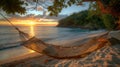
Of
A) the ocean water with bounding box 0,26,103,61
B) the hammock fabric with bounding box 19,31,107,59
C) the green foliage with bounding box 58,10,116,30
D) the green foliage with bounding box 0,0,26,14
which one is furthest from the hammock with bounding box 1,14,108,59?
the green foliage with bounding box 58,10,116,30

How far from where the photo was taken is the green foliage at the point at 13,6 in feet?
15.0

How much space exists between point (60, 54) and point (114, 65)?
1.18m

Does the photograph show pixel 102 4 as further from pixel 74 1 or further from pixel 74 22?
pixel 74 22

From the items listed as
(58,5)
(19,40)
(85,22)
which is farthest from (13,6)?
(85,22)

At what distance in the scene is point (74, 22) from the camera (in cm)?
6481

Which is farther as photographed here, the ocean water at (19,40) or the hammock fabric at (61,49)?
the ocean water at (19,40)

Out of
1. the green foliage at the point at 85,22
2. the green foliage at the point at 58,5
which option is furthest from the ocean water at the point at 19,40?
the green foliage at the point at 58,5

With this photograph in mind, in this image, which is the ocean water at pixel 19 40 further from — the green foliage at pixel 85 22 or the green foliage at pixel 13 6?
the green foliage at pixel 13 6

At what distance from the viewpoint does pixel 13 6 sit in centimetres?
475

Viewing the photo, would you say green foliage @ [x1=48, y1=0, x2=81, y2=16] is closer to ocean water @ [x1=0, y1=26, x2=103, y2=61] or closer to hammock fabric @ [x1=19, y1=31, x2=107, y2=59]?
hammock fabric @ [x1=19, y1=31, x2=107, y2=59]

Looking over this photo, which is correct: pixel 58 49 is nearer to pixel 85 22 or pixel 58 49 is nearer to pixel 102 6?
pixel 102 6

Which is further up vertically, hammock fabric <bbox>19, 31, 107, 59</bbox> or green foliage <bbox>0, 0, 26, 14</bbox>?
green foliage <bbox>0, 0, 26, 14</bbox>

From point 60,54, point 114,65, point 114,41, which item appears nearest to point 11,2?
point 60,54

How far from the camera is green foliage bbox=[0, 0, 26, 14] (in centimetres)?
456
